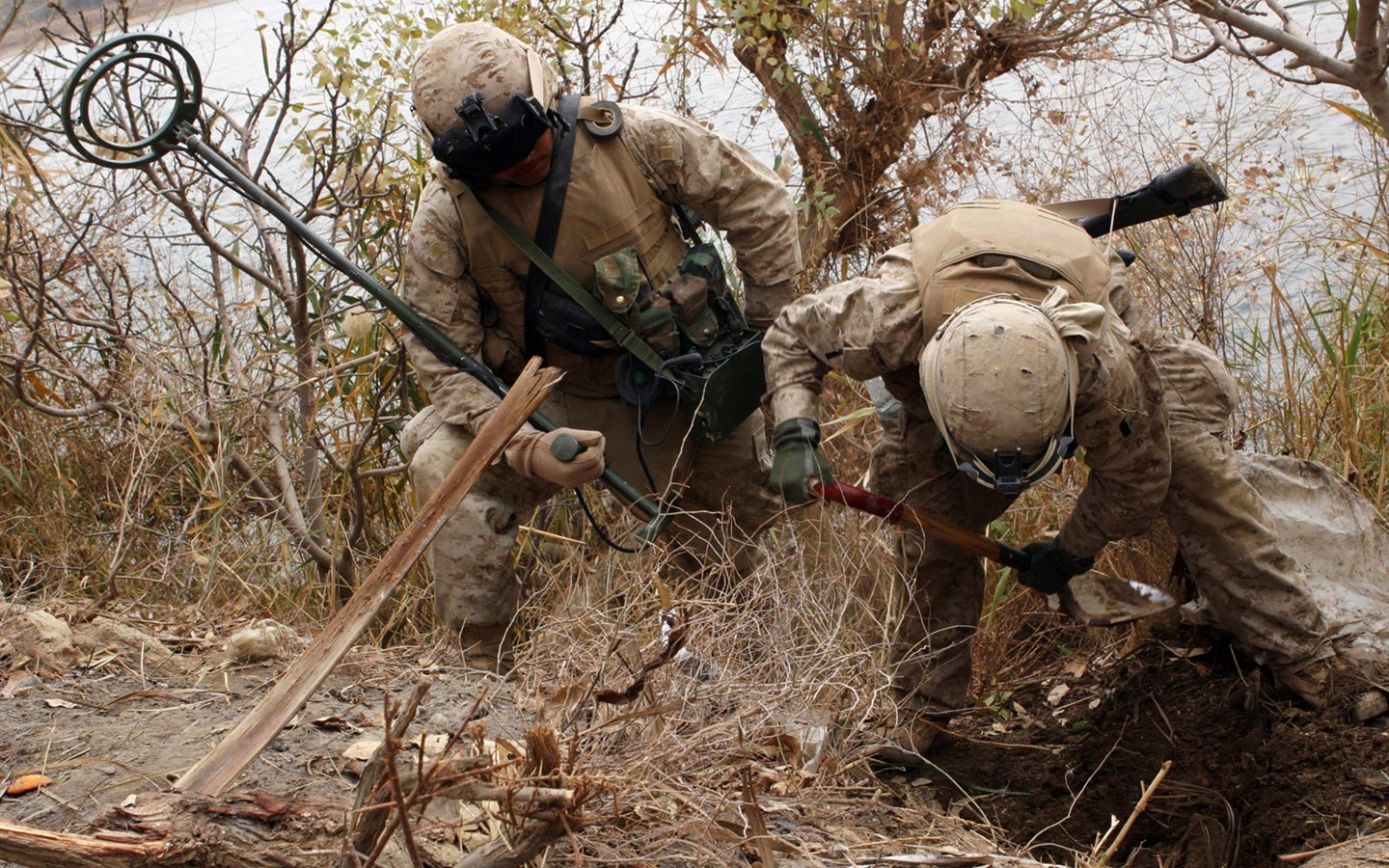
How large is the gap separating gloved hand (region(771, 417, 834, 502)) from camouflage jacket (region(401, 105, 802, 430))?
70 centimetres

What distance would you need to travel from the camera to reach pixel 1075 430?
9.93 feet

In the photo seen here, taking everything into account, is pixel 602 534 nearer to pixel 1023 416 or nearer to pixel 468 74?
pixel 468 74

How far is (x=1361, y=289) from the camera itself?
4871mm

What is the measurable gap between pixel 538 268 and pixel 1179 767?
2.20 m

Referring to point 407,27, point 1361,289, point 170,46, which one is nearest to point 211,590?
point 170,46

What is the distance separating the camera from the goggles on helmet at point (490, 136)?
3236 millimetres

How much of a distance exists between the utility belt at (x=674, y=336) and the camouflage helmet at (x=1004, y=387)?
93cm

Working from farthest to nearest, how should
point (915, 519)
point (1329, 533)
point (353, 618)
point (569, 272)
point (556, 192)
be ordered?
1. point (1329, 533)
2. point (569, 272)
3. point (556, 192)
4. point (915, 519)
5. point (353, 618)

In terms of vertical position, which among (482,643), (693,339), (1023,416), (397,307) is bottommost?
(482,643)

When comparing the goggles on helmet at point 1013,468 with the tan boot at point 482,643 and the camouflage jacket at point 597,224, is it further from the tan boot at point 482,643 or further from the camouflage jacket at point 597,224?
the tan boot at point 482,643

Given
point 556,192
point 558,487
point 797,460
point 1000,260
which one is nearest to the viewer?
point 1000,260

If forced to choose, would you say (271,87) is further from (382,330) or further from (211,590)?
(211,590)

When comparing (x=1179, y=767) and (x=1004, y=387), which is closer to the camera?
(x=1004, y=387)

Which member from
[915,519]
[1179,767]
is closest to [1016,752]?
[1179,767]
